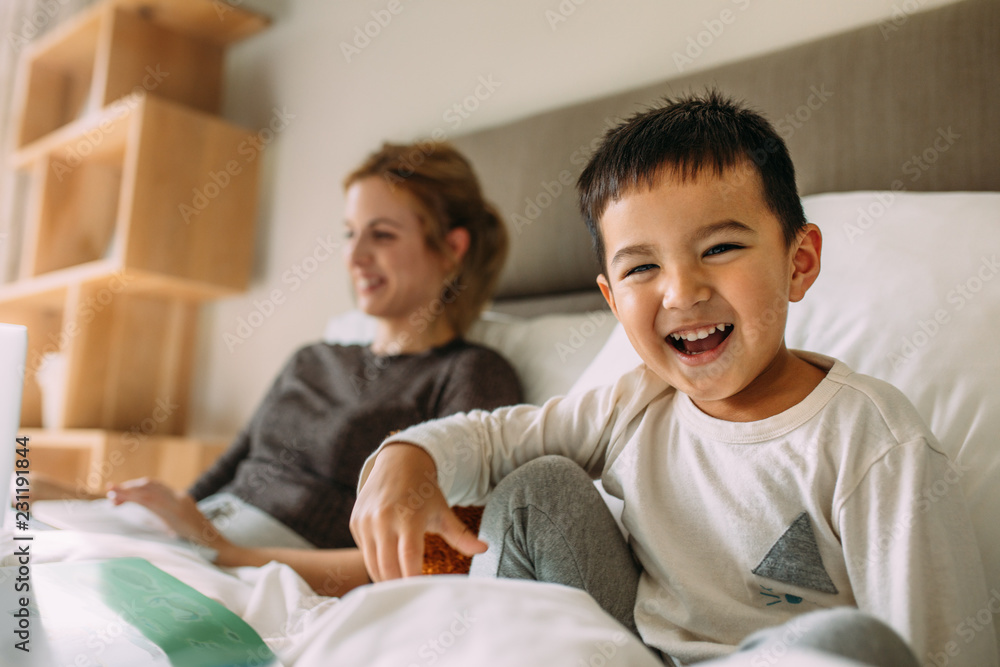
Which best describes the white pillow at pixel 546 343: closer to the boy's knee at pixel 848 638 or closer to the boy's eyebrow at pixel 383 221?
the boy's eyebrow at pixel 383 221

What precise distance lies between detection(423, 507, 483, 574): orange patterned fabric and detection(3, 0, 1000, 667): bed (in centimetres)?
12

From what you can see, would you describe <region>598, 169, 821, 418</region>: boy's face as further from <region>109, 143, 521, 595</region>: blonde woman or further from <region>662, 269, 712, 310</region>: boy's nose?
<region>109, 143, 521, 595</region>: blonde woman

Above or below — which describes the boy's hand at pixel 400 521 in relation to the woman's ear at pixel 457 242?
below

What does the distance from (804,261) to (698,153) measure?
16 cm

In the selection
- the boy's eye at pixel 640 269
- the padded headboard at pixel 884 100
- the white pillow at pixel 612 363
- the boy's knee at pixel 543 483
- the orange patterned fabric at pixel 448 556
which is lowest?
the orange patterned fabric at pixel 448 556

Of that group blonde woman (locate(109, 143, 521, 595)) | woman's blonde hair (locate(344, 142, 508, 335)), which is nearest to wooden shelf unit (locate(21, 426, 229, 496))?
blonde woman (locate(109, 143, 521, 595))

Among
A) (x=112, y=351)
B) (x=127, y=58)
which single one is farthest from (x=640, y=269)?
(x=127, y=58)

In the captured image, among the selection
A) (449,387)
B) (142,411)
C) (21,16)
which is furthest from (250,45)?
(449,387)

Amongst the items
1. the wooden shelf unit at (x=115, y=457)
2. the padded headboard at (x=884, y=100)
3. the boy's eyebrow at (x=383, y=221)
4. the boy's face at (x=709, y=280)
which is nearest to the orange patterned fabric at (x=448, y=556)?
the boy's face at (x=709, y=280)

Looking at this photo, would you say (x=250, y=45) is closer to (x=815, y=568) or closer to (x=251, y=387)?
(x=251, y=387)

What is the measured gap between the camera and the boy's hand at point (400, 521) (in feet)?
2.09

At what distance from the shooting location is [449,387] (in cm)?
122

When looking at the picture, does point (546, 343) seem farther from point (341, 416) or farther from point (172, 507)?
point (172, 507)

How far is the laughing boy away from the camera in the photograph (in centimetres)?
61
